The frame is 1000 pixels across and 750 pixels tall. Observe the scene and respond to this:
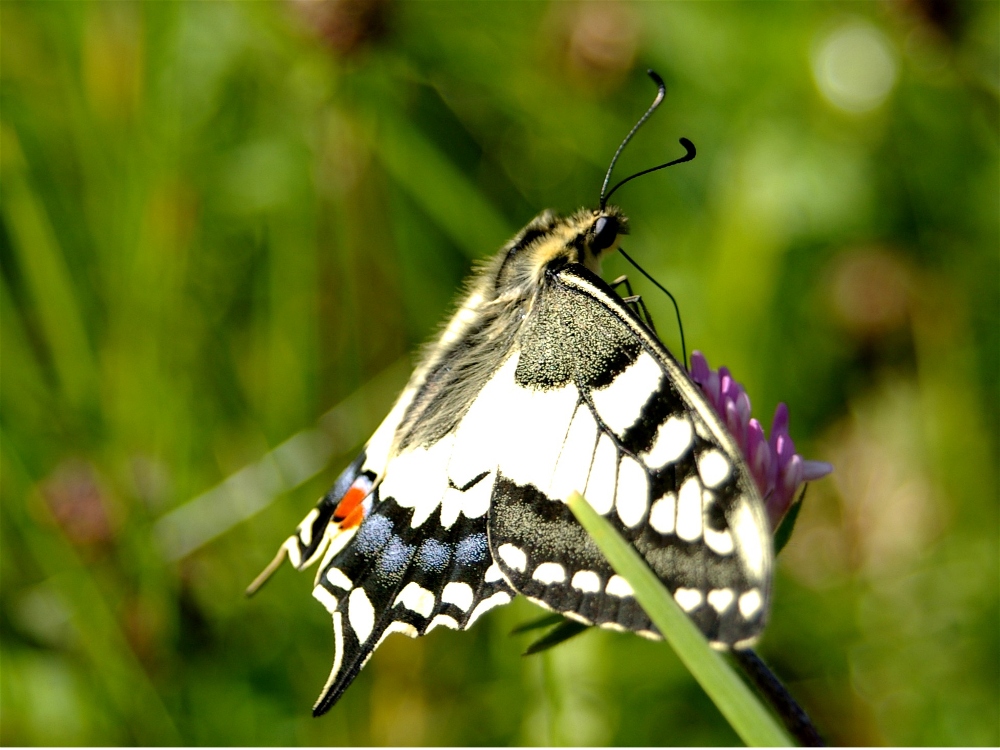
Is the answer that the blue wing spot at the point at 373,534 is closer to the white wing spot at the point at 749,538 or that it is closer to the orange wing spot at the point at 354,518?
the orange wing spot at the point at 354,518

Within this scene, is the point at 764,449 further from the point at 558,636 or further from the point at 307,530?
the point at 307,530

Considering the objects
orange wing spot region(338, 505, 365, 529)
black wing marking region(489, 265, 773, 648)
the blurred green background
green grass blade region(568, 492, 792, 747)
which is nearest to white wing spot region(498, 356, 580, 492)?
black wing marking region(489, 265, 773, 648)

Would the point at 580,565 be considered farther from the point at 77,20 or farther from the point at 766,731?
the point at 77,20

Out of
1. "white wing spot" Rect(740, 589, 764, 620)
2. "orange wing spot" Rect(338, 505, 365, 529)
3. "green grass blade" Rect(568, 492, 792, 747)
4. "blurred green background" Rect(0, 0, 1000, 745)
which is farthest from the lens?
"blurred green background" Rect(0, 0, 1000, 745)

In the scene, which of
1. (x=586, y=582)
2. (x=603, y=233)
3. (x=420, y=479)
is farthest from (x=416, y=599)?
(x=603, y=233)

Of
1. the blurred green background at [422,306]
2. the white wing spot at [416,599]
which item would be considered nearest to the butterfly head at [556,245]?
the white wing spot at [416,599]

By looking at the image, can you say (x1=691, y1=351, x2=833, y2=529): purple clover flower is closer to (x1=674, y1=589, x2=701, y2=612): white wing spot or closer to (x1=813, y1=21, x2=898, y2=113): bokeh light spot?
(x1=674, y1=589, x2=701, y2=612): white wing spot
